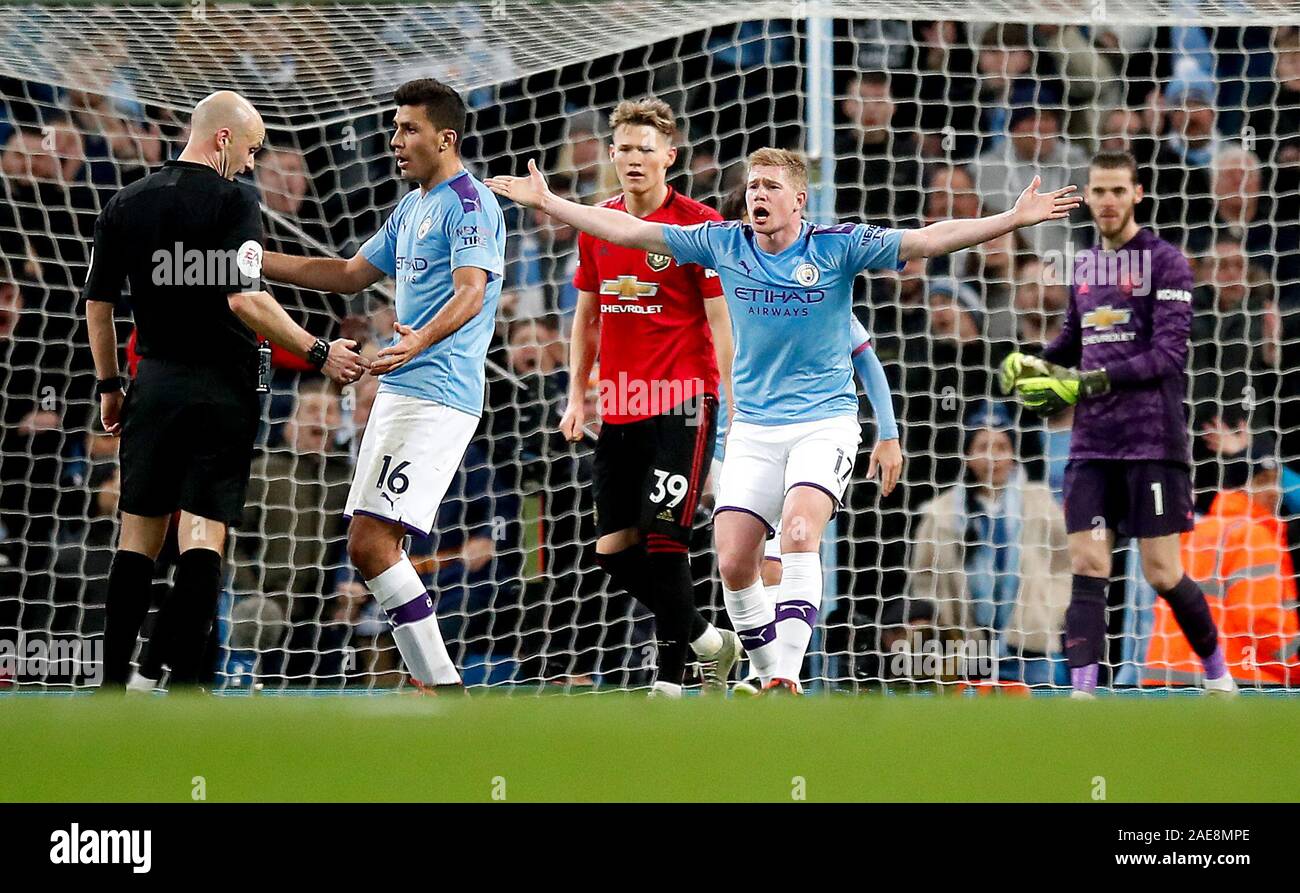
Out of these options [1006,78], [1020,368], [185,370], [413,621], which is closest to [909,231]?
[1020,368]

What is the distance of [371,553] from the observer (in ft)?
16.6

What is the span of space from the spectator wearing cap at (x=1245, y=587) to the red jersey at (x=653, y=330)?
2.31 metres

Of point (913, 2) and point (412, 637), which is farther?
point (913, 2)

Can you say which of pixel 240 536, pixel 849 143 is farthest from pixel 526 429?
pixel 849 143

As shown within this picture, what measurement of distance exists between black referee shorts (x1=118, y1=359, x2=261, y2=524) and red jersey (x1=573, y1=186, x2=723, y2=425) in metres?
1.28

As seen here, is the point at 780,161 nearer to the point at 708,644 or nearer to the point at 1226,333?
the point at 708,644

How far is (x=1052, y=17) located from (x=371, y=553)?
3.28 metres

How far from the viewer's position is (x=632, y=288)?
5.60 meters

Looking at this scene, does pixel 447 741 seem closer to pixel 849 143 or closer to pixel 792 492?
pixel 792 492

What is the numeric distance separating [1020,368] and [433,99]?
6.90 feet

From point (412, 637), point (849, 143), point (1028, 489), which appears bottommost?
point (412, 637)

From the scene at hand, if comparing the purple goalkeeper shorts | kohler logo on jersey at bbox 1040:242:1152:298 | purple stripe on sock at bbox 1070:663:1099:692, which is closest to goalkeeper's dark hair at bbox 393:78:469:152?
kohler logo on jersey at bbox 1040:242:1152:298

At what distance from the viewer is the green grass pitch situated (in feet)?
12.0

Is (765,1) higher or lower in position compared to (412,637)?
higher
